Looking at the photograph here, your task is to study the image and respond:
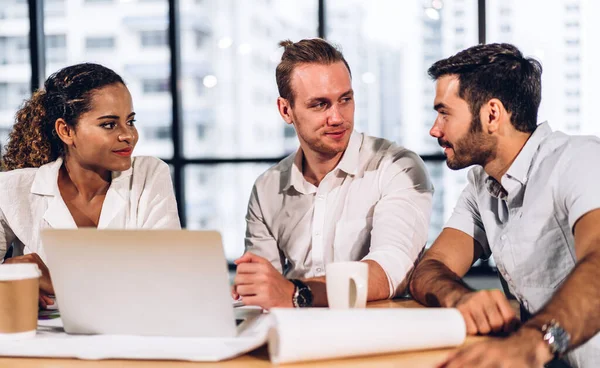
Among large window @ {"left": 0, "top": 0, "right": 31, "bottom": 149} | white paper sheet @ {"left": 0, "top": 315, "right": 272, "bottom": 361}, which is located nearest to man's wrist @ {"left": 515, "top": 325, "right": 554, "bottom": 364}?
white paper sheet @ {"left": 0, "top": 315, "right": 272, "bottom": 361}

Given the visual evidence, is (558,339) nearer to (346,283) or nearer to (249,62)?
(346,283)

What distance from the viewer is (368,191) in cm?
219

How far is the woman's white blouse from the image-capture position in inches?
81.3

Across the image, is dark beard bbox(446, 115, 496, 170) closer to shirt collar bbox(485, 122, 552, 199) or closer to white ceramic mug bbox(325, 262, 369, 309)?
shirt collar bbox(485, 122, 552, 199)

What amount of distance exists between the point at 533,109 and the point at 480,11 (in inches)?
111

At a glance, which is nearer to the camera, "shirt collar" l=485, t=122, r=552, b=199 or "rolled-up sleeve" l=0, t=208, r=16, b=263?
"shirt collar" l=485, t=122, r=552, b=199

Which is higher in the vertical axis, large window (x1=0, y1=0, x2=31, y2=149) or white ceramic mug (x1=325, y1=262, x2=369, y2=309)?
large window (x1=0, y1=0, x2=31, y2=149)

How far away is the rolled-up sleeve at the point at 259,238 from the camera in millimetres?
2336

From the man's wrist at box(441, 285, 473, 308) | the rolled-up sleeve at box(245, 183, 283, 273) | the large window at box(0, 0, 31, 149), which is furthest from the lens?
the large window at box(0, 0, 31, 149)

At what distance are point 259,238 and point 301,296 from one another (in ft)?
2.65

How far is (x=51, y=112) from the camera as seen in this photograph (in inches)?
89.7

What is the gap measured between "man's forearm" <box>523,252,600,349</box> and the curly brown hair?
4.89 feet

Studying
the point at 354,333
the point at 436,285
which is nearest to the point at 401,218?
the point at 436,285

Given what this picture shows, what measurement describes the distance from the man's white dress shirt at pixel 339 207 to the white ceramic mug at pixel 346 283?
0.65m
